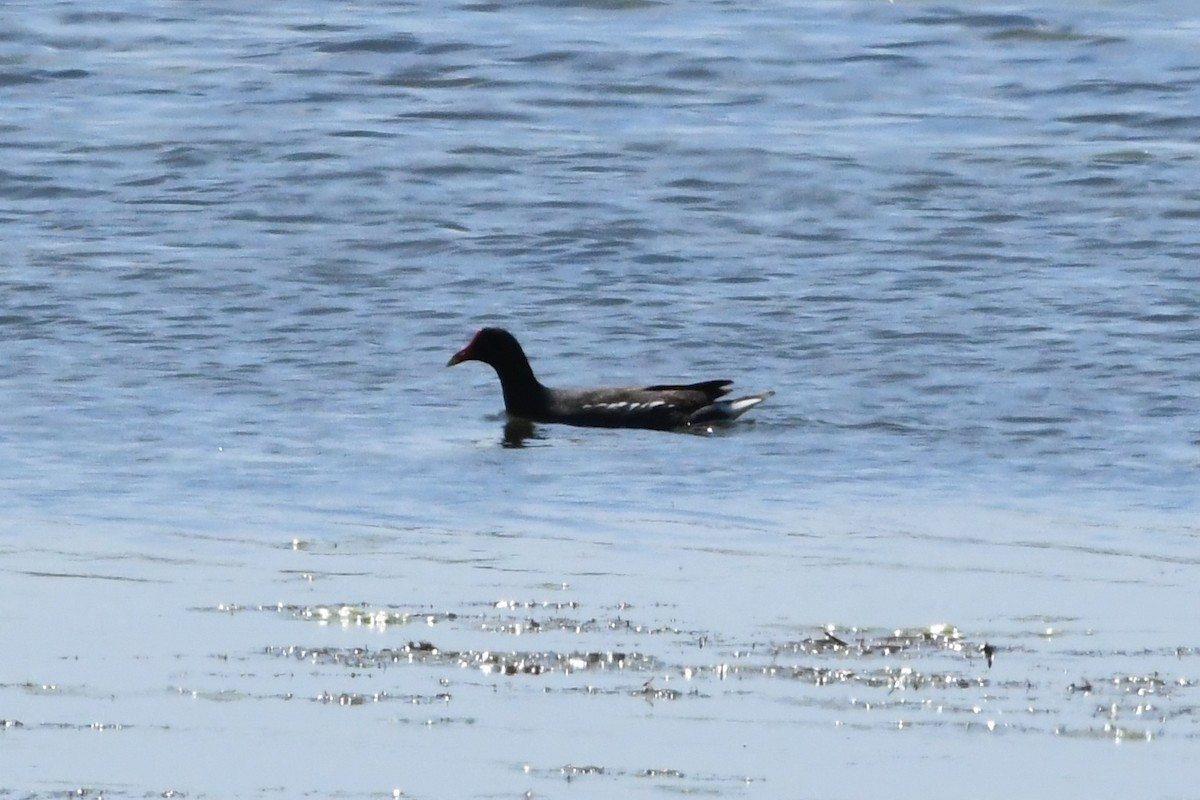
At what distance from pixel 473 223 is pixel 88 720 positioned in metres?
12.2

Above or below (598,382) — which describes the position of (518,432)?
below

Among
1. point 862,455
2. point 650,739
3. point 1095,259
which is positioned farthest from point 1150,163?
point 650,739

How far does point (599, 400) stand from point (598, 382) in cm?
132

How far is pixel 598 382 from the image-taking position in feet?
50.7

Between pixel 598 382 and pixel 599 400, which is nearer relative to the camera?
pixel 599 400

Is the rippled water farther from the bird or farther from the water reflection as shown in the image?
the bird

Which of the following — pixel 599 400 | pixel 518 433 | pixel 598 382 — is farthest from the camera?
pixel 598 382

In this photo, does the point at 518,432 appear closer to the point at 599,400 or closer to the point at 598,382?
the point at 599,400

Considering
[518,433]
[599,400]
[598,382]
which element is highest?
[598,382]

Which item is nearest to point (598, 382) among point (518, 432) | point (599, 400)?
point (599, 400)

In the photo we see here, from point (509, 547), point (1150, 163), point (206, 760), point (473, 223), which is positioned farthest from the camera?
point (1150, 163)

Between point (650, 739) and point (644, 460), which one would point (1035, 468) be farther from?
point (650, 739)

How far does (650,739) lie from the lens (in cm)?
720

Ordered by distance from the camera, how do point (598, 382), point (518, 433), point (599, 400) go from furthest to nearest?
point (598, 382), point (599, 400), point (518, 433)
